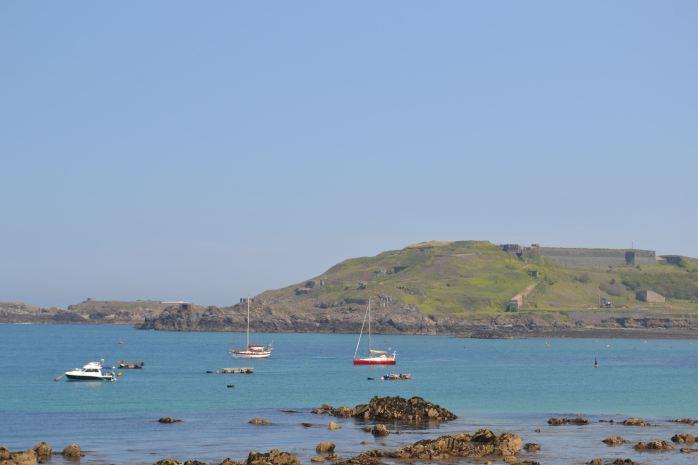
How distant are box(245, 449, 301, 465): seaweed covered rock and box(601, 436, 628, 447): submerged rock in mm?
18278

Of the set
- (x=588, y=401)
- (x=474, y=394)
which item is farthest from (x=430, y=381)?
(x=588, y=401)

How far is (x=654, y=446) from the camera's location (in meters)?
54.3

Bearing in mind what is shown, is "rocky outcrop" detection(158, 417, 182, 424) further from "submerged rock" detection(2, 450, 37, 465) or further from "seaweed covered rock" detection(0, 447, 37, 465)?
"submerged rock" detection(2, 450, 37, 465)

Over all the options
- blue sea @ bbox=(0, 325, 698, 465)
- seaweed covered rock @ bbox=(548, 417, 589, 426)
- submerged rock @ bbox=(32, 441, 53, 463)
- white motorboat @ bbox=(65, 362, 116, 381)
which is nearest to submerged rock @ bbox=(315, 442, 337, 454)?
blue sea @ bbox=(0, 325, 698, 465)

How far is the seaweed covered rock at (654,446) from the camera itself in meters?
54.1

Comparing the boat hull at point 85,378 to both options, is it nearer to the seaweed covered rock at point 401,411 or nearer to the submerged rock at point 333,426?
the seaweed covered rock at point 401,411

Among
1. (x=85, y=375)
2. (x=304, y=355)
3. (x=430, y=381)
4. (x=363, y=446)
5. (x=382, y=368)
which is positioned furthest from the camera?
(x=304, y=355)

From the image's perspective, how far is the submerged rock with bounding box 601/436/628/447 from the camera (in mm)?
56016

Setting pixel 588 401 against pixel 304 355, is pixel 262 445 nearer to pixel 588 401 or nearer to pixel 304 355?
pixel 588 401

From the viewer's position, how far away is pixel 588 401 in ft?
285

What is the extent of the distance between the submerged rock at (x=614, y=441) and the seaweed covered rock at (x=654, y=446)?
129 cm

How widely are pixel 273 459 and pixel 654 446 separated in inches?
804

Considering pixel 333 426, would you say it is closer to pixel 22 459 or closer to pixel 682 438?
pixel 682 438

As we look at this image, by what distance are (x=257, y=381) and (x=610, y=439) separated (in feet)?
178
